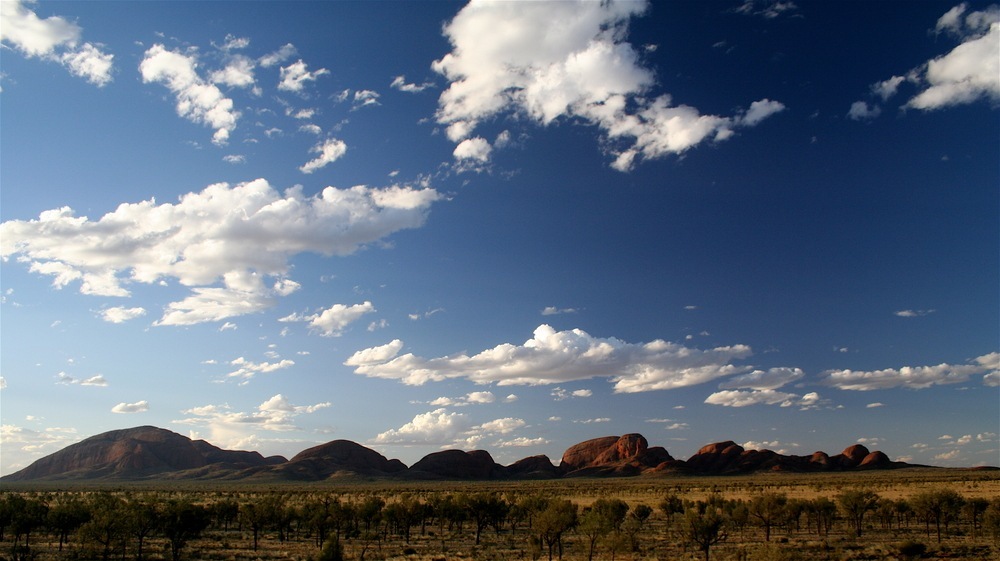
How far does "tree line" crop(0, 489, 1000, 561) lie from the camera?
4206 centimetres

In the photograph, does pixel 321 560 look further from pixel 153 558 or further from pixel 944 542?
pixel 944 542

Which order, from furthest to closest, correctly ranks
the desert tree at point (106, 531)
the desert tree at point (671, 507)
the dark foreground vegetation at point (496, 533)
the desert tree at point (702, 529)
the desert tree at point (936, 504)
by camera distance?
the desert tree at point (671, 507)
the desert tree at point (936, 504)
the dark foreground vegetation at point (496, 533)
the desert tree at point (702, 529)
the desert tree at point (106, 531)

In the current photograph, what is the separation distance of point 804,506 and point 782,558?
30.7 metres

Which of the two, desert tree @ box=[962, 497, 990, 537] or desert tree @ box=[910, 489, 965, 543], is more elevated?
desert tree @ box=[910, 489, 965, 543]

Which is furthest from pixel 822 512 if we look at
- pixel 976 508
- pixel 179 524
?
pixel 179 524

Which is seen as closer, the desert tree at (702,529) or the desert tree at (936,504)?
the desert tree at (702,529)

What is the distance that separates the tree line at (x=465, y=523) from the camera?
42.1 meters

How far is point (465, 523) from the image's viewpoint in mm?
66500

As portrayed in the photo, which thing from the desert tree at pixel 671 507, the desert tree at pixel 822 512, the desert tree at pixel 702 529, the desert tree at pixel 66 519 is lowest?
the desert tree at pixel 671 507

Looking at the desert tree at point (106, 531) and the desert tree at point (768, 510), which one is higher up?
the desert tree at point (106, 531)

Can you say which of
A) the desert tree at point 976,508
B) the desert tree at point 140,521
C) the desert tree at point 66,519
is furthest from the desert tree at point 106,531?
the desert tree at point 976,508

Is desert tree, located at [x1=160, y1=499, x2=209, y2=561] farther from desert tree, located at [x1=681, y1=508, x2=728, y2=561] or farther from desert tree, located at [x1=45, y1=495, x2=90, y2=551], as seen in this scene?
desert tree, located at [x1=681, y1=508, x2=728, y2=561]

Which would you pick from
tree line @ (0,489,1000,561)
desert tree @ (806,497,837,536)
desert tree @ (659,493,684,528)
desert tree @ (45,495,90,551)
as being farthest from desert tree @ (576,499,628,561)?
desert tree @ (45,495,90,551)

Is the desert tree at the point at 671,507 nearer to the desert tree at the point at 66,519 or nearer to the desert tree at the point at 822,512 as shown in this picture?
the desert tree at the point at 822,512
